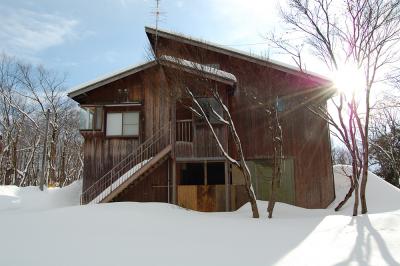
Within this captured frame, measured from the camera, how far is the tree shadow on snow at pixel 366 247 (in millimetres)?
5569

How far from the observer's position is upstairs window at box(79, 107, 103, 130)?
50.3 ft

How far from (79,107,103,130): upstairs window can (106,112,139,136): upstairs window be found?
41 centimetres

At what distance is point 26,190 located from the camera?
18641 millimetres

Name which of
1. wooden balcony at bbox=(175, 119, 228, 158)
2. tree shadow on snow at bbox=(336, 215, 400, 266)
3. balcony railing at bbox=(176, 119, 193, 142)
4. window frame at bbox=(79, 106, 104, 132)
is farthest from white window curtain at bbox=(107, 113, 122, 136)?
tree shadow on snow at bbox=(336, 215, 400, 266)

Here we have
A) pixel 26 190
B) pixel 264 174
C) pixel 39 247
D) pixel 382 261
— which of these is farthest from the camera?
pixel 26 190

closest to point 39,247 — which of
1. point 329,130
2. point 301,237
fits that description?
point 301,237

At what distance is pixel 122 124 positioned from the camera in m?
15.3

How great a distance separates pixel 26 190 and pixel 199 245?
50.8 feet

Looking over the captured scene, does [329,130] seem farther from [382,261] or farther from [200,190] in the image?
[382,261]

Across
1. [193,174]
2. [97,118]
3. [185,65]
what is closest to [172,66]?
[185,65]

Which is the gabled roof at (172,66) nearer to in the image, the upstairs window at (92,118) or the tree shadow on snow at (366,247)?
the upstairs window at (92,118)

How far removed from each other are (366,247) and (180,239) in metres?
3.68

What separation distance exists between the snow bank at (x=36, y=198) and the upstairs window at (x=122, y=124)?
4.07 meters

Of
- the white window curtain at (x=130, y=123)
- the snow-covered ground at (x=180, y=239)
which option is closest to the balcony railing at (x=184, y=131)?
the white window curtain at (x=130, y=123)
